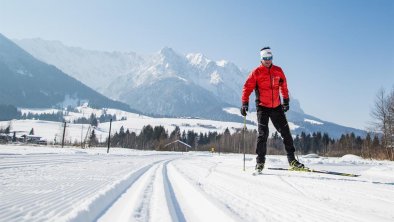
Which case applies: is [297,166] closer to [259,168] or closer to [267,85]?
[259,168]

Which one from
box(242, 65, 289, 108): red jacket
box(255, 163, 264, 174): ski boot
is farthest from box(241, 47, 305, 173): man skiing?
box(255, 163, 264, 174): ski boot

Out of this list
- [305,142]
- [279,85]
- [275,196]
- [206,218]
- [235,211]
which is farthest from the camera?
[305,142]

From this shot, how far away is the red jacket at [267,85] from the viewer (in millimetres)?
7520

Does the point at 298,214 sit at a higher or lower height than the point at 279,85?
lower

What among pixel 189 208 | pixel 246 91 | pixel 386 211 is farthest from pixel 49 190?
pixel 246 91

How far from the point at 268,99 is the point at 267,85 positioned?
313 mm

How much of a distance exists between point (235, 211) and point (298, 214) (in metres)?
0.49

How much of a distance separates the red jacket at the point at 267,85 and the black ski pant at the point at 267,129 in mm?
136

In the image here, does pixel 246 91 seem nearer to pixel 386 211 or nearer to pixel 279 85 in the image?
pixel 279 85

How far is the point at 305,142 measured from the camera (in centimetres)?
14875

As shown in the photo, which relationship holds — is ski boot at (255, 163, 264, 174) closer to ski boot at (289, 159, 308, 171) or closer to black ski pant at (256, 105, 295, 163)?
black ski pant at (256, 105, 295, 163)

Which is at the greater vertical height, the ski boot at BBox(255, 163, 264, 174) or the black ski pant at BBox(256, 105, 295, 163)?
the black ski pant at BBox(256, 105, 295, 163)

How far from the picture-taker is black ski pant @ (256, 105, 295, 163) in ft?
24.1

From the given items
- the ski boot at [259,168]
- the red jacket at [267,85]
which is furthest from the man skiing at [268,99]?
the ski boot at [259,168]
